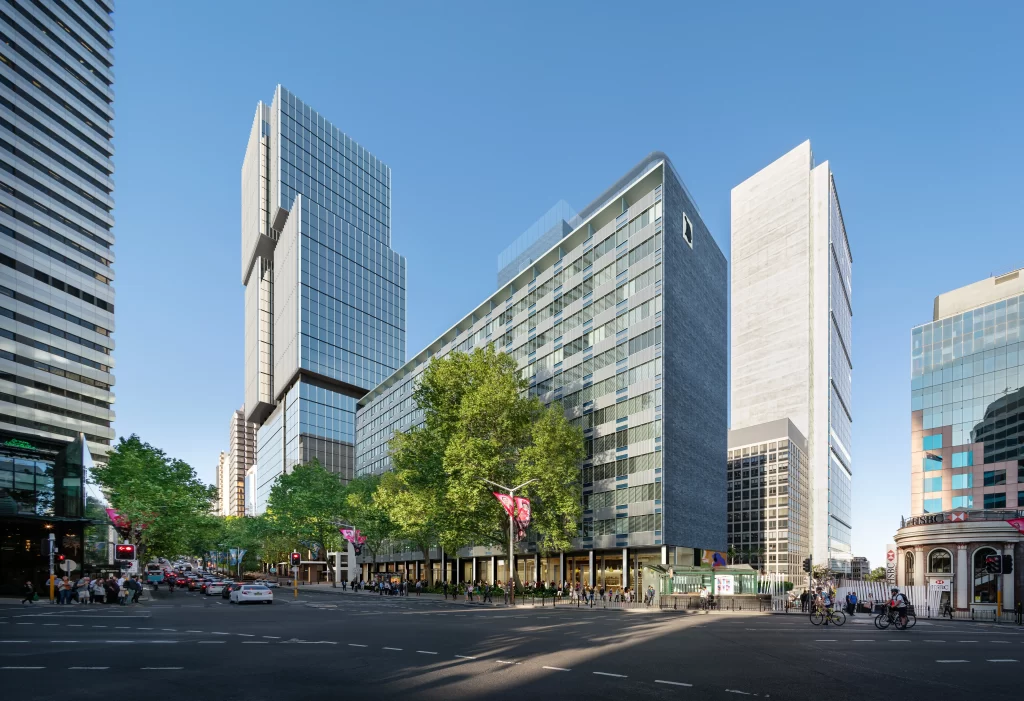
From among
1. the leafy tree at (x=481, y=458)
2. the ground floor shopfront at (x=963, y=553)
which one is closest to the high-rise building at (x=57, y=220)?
the leafy tree at (x=481, y=458)

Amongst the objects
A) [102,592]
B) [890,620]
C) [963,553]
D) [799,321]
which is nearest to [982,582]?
[963,553]

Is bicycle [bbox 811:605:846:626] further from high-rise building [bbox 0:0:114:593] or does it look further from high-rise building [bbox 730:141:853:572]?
high-rise building [bbox 730:141:853:572]

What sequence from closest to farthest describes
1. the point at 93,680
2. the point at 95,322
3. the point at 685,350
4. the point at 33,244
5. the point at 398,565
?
1. the point at 93,680
2. the point at 685,350
3. the point at 33,244
4. the point at 95,322
5. the point at 398,565

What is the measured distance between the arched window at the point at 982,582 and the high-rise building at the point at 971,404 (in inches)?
1534

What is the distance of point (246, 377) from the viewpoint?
19975 centimetres

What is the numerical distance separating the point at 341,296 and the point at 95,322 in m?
59.7

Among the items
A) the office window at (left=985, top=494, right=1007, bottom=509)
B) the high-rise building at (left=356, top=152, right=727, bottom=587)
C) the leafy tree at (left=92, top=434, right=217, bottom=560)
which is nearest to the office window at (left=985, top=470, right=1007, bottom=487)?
the office window at (left=985, top=494, right=1007, bottom=509)

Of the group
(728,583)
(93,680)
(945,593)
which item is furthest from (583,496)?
(93,680)

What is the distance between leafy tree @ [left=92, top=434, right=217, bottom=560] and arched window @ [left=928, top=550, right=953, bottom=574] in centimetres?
6293

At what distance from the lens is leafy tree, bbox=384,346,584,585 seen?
192 feet

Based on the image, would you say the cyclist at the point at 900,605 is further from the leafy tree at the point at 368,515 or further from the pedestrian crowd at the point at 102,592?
the leafy tree at the point at 368,515

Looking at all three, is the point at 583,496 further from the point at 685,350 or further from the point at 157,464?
the point at 157,464

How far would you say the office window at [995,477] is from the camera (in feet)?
297

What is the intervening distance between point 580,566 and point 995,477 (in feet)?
183
